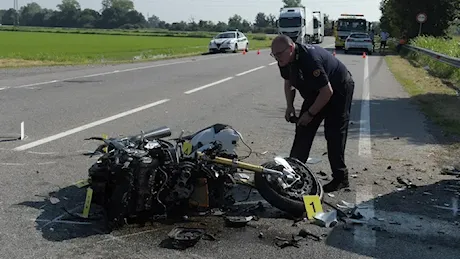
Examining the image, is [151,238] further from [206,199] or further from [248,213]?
[248,213]

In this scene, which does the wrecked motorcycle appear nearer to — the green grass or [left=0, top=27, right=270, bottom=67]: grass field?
the green grass

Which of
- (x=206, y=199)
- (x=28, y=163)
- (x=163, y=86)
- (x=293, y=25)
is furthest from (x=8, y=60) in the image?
(x=293, y=25)

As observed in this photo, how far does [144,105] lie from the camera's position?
12164mm

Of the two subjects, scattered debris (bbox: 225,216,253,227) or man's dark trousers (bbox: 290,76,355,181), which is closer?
scattered debris (bbox: 225,216,253,227)

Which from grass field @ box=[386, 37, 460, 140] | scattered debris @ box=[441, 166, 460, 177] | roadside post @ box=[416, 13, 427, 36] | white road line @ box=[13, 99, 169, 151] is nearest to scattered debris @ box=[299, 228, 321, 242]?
scattered debris @ box=[441, 166, 460, 177]

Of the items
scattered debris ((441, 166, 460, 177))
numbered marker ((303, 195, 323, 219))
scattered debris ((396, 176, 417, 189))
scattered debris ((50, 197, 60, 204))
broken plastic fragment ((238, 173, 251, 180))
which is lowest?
scattered debris ((396, 176, 417, 189))

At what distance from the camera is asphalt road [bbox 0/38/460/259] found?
4.41 metres

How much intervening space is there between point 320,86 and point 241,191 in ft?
4.25

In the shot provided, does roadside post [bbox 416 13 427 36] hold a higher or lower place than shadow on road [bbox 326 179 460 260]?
higher

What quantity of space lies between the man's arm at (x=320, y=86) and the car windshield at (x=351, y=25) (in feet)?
159

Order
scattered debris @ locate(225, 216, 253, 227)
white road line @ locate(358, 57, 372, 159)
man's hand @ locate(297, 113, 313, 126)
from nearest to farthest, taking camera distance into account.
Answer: scattered debris @ locate(225, 216, 253, 227) < man's hand @ locate(297, 113, 313, 126) < white road line @ locate(358, 57, 372, 159)

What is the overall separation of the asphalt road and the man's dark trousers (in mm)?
319

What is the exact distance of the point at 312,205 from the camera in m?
5.21

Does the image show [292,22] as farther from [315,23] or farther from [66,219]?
[66,219]
